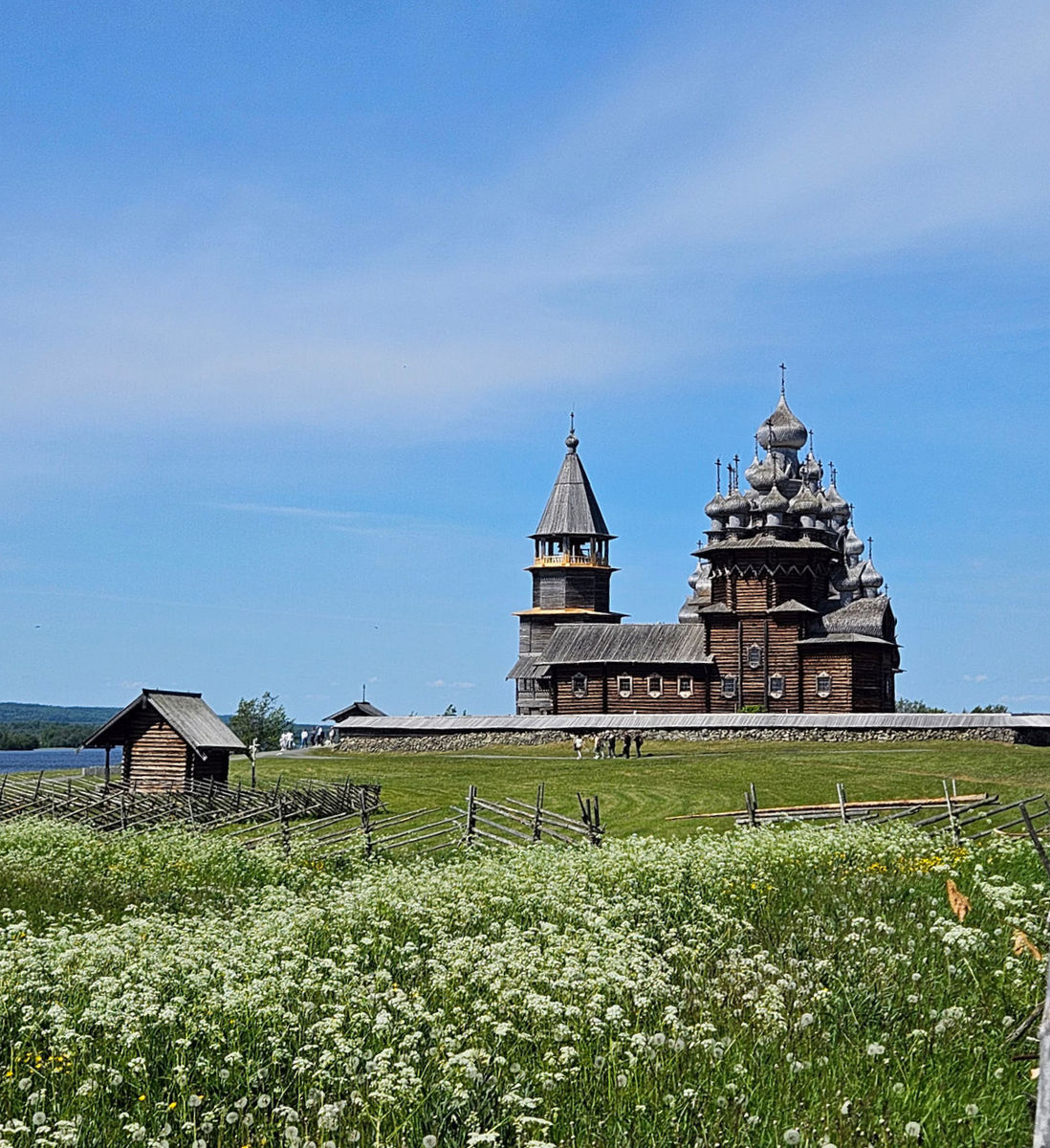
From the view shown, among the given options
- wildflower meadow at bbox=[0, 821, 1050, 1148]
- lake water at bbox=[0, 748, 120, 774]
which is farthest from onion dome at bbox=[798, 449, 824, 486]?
wildflower meadow at bbox=[0, 821, 1050, 1148]

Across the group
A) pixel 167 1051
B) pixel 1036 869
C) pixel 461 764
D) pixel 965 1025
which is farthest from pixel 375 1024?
pixel 461 764

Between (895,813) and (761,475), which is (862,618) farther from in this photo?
(895,813)

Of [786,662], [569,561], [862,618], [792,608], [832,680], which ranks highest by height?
[569,561]

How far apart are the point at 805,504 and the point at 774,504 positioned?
183 centimetres

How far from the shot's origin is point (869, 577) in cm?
7556

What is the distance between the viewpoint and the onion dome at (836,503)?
78.8 metres

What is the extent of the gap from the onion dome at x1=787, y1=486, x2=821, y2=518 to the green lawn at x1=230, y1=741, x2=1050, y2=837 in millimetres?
15469

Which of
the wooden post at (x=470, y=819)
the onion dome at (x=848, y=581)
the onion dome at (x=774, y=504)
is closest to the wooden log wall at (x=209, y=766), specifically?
the wooden post at (x=470, y=819)

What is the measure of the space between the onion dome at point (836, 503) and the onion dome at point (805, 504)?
1371 cm

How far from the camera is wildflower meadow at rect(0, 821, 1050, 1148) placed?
7.25 metres

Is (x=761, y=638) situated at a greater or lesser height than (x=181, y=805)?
greater

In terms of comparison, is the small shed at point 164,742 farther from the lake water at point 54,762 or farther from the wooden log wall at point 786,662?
the wooden log wall at point 786,662

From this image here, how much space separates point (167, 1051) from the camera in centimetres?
861

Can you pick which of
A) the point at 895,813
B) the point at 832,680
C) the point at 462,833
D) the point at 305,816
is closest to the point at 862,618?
the point at 832,680
